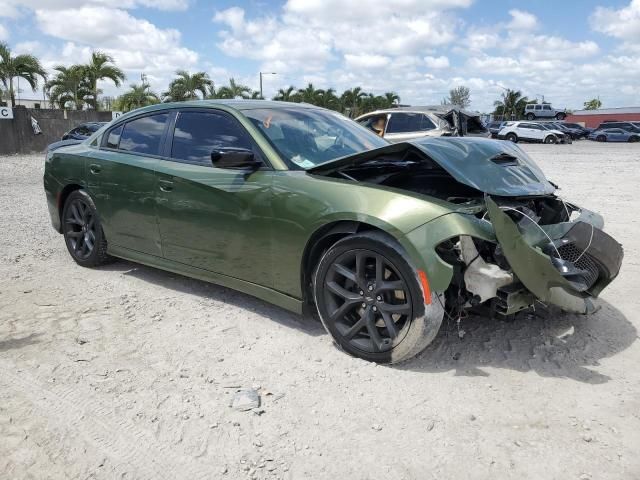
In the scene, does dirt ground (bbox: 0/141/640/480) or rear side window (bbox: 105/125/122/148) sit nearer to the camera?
dirt ground (bbox: 0/141/640/480)

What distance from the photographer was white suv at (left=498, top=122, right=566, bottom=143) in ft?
112

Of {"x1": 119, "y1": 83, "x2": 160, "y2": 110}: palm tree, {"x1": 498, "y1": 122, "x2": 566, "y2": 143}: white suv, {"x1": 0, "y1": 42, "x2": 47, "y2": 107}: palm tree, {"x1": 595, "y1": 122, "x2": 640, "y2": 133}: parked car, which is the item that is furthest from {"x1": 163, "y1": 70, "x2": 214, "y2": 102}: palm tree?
{"x1": 595, "y1": 122, "x2": 640, "y2": 133}: parked car

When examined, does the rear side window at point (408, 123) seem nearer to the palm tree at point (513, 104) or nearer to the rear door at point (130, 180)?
A: the rear door at point (130, 180)

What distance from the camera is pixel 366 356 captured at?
10.6 feet

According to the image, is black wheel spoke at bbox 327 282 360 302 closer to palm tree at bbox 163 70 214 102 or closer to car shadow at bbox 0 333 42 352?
car shadow at bbox 0 333 42 352

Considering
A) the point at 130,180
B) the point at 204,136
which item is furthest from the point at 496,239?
the point at 130,180

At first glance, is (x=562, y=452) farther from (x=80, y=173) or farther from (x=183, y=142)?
(x=80, y=173)

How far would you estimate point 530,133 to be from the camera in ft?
114

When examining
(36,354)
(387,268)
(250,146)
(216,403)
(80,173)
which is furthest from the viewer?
(80,173)

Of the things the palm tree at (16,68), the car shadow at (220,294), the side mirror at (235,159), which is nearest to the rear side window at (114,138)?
the car shadow at (220,294)

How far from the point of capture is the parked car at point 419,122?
14063mm

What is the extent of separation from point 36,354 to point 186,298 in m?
1.26

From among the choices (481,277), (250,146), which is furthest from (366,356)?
(250,146)

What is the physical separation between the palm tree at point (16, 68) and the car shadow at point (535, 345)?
3200 centimetres
